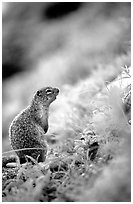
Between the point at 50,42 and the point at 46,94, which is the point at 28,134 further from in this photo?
the point at 50,42

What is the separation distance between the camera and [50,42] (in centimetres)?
1524

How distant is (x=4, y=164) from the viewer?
548 cm

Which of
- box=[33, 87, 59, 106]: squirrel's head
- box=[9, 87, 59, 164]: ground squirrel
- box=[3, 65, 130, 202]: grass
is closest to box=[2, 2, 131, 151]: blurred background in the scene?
box=[33, 87, 59, 106]: squirrel's head

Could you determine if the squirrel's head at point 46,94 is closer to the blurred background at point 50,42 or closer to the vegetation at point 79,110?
the vegetation at point 79,110

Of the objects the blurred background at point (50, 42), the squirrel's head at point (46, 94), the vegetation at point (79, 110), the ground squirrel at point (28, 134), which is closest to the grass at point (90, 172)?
the vegetation at point (79, 110)

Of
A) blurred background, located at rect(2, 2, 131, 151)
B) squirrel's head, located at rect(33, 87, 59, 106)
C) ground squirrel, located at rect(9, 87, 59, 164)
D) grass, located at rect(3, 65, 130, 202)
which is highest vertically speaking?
blurred background, located at rect(2, 2, 131, 151)

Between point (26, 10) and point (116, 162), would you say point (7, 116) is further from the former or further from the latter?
point (116, 162)

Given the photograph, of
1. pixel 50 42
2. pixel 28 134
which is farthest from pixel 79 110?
pixel 50 42

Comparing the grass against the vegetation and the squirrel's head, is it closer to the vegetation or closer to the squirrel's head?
the vegetation

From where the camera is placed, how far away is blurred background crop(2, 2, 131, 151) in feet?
41.1

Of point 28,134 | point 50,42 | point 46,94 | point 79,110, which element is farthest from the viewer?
point 50,42

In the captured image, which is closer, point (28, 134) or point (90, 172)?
point (90, 172)

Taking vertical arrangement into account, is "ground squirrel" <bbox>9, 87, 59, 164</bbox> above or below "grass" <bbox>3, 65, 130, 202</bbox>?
above

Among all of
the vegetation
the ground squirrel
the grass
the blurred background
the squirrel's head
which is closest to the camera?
the grass
